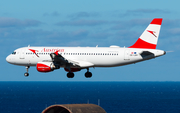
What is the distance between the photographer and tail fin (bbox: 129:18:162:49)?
78.2m

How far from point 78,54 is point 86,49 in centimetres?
215

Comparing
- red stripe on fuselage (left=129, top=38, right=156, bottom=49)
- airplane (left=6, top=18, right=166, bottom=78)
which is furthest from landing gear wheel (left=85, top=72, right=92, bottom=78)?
red stripe on fuselage (left=129, top=38, right=156, bottom=49)

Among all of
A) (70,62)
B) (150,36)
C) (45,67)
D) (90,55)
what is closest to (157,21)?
(150,36)

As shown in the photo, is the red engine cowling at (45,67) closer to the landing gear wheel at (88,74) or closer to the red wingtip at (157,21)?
the landing gear wheel at (88,74)

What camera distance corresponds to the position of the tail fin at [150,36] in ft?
256

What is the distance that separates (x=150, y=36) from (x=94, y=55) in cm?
1338

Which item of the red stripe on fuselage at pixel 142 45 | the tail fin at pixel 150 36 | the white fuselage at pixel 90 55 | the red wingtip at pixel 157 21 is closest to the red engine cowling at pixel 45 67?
the white fuselage at pixel 90 55

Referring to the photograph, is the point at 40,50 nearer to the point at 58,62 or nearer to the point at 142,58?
the point at 58,62

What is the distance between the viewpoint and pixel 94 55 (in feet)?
256

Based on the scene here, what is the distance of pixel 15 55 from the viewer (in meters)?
83.6

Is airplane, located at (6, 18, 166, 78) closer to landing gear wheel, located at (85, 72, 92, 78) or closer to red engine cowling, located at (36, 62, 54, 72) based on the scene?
red engine cowling, located at (36, 62, 54, 72)

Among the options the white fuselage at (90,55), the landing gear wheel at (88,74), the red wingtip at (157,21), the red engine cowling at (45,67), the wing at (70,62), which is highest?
the red wingtip at (157,21)

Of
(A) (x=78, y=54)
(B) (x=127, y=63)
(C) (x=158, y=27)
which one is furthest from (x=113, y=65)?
(C) (x=158, y=27)

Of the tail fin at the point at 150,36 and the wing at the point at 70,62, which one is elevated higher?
the tail fin at the point at 150,36
